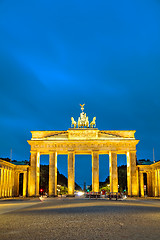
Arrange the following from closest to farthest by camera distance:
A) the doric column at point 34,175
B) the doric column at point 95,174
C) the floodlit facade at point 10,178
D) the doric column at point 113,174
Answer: the floodlit facade at point 10,178 → the doric column at point 95,174 → the doric column at point 113,174 → the doric column at point 34,175

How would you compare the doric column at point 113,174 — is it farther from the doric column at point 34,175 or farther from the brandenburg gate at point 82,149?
the doric column at point 34,175

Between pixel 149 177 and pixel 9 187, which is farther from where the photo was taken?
pixel 149 177

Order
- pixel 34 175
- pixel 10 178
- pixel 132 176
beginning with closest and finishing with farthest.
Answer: pixel 10 178, pixel 132 176, pixel 34 175

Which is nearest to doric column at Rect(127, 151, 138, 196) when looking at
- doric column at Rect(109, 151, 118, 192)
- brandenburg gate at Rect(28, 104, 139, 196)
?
brandenburg gate at Rect(28, 104, 139, 196)

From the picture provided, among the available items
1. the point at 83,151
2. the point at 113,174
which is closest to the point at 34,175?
the point at 83,151

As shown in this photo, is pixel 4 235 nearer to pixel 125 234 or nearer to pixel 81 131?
pixel 125 234

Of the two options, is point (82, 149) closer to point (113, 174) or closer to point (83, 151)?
point (83, 151)

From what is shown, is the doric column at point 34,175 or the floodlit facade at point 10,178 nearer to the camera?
the floodlit facade at point 10,178

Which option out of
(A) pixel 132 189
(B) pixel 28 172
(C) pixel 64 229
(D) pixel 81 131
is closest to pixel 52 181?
(B) pixel 28 172

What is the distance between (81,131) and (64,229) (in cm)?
6402

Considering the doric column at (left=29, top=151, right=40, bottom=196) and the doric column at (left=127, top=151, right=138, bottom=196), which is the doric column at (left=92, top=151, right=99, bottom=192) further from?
the doric column at (left=29, top=151, right=40, bottom=196)

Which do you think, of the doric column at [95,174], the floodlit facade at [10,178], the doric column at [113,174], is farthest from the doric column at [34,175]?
the doric column at [113,174]

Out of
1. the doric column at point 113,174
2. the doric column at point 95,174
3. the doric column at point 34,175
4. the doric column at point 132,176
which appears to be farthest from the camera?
the doric column at point 34,175

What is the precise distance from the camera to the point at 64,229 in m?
14.1
